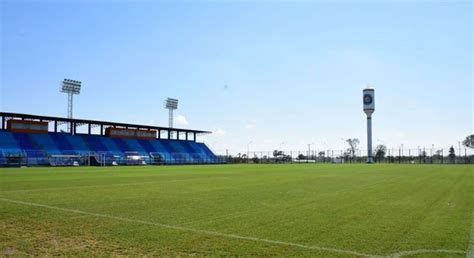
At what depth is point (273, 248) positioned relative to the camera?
686 cm

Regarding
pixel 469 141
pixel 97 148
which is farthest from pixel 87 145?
pixel 469 141

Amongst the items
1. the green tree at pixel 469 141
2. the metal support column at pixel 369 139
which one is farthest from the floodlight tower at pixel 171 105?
the green tree at pixel 469 141

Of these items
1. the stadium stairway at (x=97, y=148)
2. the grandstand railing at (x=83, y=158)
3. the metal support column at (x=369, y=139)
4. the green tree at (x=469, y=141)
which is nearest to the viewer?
the grandstand railing at (x=83, y=158)

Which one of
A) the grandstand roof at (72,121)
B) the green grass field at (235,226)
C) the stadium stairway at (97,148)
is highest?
the grandstand roof at (72,121)

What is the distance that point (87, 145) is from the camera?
71.7 metres

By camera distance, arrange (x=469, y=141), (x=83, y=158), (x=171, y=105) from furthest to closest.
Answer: (x=469, y=141), (x=171, y=105), (x=83, y=158)

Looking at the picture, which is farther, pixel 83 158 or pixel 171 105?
pixel 171 105

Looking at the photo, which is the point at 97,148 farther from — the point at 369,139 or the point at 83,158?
the point at 369,139

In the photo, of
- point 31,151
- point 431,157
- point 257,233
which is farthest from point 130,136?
point 257,233

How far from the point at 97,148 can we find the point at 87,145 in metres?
1.74

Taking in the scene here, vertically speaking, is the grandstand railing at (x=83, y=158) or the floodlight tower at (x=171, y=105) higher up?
the floodlight tower at (x=171, y=105)

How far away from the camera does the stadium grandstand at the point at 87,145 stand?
60.2 metres

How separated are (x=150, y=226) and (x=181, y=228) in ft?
2.25

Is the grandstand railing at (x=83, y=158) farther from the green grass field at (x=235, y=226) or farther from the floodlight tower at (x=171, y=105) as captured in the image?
the green grass field at (x=235, y=226)
